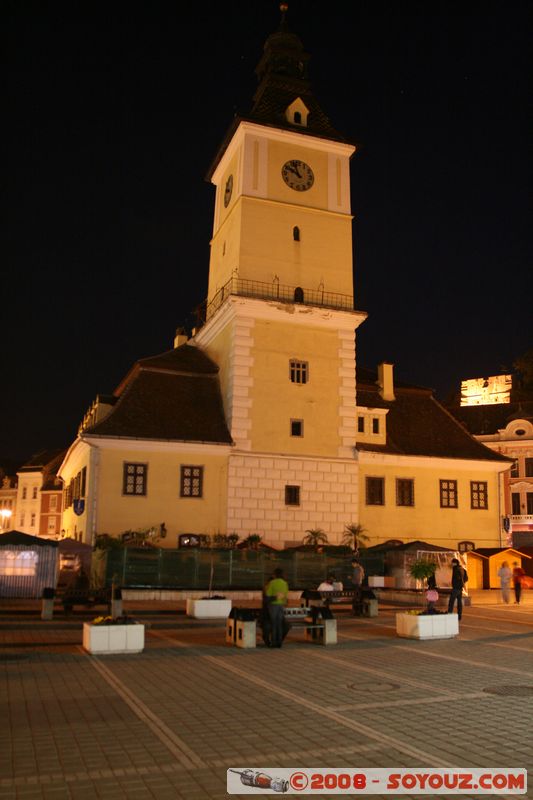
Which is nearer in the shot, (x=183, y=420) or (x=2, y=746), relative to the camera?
(x=2, y=746)

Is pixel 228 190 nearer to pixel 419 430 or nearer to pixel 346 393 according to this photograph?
pixel 346 393

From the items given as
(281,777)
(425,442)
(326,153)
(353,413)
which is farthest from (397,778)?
(326,153)

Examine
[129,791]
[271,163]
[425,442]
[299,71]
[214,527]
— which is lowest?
[129,791]

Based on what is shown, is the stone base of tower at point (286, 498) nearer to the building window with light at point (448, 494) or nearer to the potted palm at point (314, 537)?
the potted palm at point (314, 537)

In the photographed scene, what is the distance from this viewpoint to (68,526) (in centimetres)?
4453

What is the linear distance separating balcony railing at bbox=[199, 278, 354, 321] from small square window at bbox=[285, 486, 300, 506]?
905cm

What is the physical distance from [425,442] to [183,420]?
44.4ft

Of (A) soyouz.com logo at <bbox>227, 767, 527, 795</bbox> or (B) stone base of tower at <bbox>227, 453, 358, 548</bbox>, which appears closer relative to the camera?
(A) soyouz.com logo at <bbox>227, 767, 527, 795</bbox>

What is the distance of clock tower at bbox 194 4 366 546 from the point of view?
3556 centimetres

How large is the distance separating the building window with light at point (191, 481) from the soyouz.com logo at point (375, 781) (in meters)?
26.7

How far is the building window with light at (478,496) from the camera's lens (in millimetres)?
40188

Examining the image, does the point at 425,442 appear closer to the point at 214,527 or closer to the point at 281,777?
the point at 214,527

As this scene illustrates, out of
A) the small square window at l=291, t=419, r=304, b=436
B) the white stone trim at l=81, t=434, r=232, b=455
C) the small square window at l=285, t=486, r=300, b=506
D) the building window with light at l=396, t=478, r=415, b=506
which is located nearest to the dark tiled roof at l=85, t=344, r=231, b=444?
the white stone trim at l=81, t=434, r=232, b=455

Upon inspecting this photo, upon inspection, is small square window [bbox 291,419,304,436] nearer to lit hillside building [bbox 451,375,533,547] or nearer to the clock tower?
the clock tower
